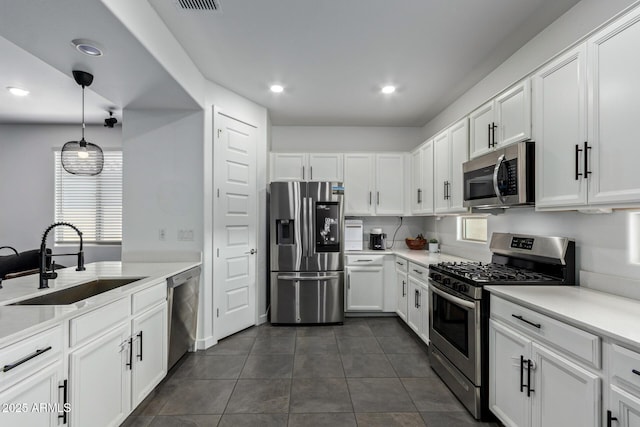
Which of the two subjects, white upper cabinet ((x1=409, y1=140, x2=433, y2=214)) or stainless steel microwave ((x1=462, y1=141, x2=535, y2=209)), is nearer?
stainless steel microwave ((x1=462, y1=141, x2=535, y2=209))

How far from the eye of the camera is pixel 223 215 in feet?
11.3

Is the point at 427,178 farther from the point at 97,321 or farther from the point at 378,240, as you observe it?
the point at 97,321

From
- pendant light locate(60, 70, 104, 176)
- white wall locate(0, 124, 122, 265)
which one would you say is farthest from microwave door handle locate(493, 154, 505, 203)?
white wall locate(0, 124, 122, 265)

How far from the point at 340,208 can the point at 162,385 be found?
102 inches

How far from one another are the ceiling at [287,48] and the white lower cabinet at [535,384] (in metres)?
2.09

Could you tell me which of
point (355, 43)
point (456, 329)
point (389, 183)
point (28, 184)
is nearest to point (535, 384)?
point (456, 329)

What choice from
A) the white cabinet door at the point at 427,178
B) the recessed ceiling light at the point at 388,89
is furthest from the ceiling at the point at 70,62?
the white cabinet door at the point at 427,178

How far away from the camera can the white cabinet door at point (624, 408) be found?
3.75 feet

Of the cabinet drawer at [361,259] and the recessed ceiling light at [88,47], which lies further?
the cabinet drawer at [361,259]

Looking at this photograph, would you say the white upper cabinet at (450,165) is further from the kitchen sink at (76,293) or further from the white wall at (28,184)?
the white wall at (28,184)

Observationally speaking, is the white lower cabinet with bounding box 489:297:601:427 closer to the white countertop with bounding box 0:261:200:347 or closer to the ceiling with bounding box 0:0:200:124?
the white countertop with bounding box 0:261:200:347

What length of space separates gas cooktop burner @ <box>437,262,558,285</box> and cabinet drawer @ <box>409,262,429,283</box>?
454 mm

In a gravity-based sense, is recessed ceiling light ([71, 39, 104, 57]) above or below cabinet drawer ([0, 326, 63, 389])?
above

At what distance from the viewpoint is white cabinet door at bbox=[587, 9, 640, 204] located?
142 centimetres
